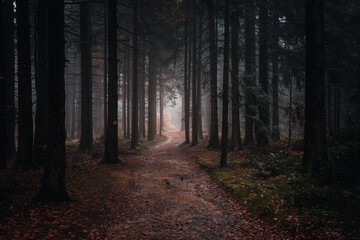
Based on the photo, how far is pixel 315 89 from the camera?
8109 millimetres

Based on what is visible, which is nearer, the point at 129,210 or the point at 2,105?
the point at 129,210

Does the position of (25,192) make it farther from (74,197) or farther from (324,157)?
(324,157)

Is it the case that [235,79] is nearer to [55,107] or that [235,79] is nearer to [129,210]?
[129,210]

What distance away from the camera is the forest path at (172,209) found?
568cm

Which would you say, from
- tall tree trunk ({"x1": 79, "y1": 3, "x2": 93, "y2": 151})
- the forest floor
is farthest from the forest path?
tall tree trunk ({"x1": 79, "y1": 3, "x2": 93, "y2": 151})

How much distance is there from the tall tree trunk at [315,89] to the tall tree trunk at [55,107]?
26.8 feet

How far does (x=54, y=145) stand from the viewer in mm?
6680

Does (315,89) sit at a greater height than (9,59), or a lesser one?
lesser

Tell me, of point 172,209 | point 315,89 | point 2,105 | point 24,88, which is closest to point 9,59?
point 24,88

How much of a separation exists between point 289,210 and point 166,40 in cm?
2062

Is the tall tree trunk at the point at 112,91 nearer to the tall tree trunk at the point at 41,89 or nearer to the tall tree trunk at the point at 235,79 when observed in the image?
the tall tree trunk at the point at 41,89

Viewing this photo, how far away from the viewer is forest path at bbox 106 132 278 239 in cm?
568

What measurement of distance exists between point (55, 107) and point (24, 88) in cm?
445

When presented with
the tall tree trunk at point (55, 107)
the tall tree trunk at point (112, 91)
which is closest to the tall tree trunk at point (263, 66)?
the tall tree trunk at point (112, 91)
